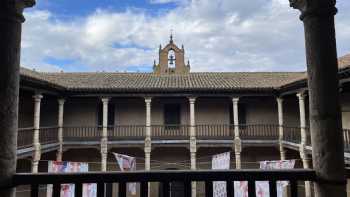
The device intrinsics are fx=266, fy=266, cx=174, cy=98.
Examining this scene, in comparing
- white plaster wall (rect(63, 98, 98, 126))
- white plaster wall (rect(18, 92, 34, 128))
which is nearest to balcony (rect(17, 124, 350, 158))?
white plaster wall (rect(63, 98, 98, 126))

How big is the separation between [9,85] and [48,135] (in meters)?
14.8

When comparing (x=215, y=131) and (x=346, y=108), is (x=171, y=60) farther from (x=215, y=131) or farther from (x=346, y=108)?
(x=346, y=108)

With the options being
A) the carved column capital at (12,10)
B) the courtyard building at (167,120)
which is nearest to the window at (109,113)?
the courtyard building at (167,120)

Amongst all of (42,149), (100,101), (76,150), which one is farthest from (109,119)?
(42,149)

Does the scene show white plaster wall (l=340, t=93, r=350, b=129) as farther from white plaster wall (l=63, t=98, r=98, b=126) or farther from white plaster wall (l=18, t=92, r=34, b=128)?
white plaster wall (l=18, t=92, r=34, b=128)

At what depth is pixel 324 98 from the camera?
87.7 inches

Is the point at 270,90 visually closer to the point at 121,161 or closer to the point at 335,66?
the point at 121,161

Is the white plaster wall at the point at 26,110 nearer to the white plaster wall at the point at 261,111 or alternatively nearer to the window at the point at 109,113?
the window at the point at 109,113

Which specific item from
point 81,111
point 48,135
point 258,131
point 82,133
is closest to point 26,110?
point 48,135

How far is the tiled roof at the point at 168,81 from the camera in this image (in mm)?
15695

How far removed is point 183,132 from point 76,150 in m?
7.08

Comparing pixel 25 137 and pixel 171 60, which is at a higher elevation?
pixel 171 60

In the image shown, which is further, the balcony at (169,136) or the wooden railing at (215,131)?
the wooden railing at (215,131)

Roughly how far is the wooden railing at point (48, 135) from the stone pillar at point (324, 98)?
47.9ft
